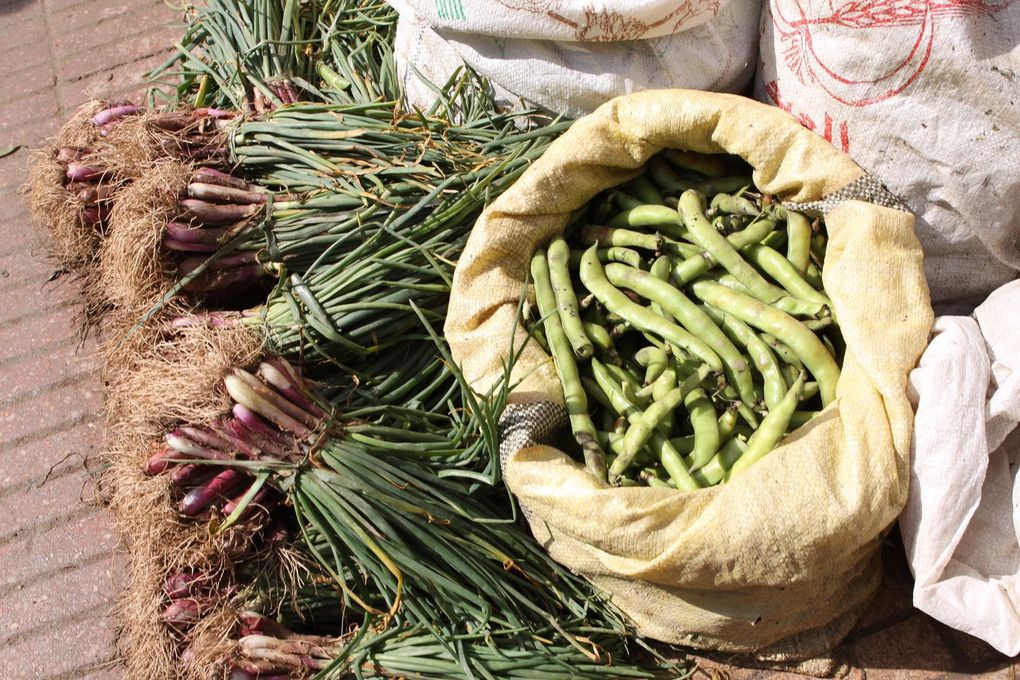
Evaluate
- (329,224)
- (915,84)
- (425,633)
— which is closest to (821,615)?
(425,633)

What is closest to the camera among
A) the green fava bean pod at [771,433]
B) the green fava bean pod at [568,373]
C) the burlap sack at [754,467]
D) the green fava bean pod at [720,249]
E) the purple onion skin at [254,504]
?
the burlap sack at [754,467]

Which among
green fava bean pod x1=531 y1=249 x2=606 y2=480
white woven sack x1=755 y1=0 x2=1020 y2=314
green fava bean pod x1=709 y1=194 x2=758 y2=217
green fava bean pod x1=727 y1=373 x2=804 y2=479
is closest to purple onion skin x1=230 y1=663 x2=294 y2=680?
green fava bean pod x1=531 y1=249 x2=606 y2=480

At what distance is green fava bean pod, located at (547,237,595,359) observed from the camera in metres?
2.10

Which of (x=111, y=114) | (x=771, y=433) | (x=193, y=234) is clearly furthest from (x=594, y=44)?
(x=111, y=114)

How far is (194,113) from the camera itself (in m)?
2.83

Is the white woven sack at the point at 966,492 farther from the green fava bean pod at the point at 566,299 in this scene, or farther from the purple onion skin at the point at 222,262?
the purple onion skin at the point at 222,262

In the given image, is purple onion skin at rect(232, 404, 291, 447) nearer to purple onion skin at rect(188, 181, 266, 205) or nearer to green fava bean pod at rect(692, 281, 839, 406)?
purple onion skin at rect(188, 181, 266, 205)

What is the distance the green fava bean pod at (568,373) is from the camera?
197 cm

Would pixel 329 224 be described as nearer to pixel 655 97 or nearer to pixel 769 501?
pixel 655 97

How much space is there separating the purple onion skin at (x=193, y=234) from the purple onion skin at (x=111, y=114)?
614 millimetres

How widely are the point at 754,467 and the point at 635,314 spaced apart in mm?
514

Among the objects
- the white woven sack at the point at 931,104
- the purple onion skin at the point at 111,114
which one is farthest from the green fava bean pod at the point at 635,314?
the purple onion skin at the point at 111,114

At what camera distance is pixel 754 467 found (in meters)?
1.75

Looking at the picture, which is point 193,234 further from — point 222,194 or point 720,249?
point 720,249
